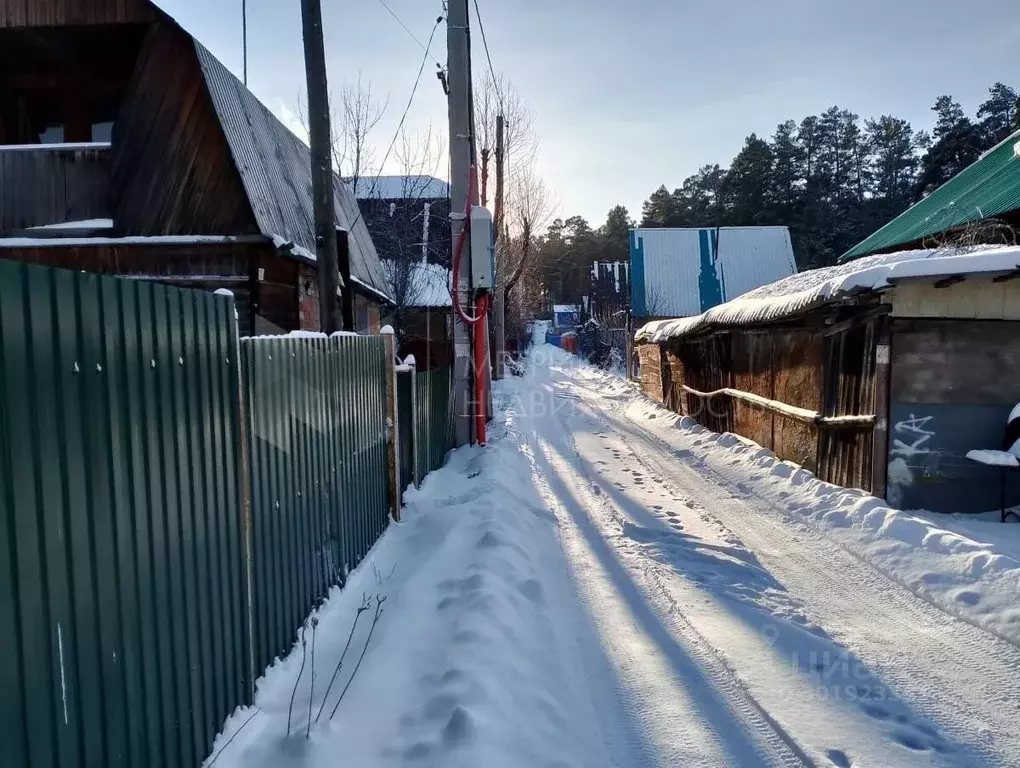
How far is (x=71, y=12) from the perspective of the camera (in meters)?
8.96

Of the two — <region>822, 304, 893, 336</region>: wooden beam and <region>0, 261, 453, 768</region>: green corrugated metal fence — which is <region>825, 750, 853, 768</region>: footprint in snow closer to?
<region>0, 261, 453, 768</region>: green corrugated metal fence

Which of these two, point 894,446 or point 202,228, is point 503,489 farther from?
point 202,228

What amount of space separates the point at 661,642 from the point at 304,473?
248 centimetres

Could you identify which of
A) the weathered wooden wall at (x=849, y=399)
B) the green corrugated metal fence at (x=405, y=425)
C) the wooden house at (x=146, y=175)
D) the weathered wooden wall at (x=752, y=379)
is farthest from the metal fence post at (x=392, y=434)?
the weathered wooden wall at (x=752, y=379)

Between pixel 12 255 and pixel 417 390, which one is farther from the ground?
pixel 12 255

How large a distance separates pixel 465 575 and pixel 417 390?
3.50m

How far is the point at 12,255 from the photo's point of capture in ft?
32.0

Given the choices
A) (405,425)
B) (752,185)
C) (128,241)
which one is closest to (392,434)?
(405,425)

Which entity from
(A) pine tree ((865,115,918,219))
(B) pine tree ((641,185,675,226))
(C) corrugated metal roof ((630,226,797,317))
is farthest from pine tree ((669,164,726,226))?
(C) corrugated metal roof ((630,226,797,317))

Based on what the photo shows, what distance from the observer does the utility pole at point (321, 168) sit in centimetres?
608

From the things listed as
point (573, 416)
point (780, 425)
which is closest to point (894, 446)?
point (780, 425)

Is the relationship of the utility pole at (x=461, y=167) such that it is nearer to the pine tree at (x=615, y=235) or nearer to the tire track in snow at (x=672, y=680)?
the tire track in snow at (x=672, y=680)

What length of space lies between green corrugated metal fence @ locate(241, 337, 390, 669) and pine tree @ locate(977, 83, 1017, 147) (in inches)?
1469

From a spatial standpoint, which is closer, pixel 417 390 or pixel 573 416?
pixel 417 390
